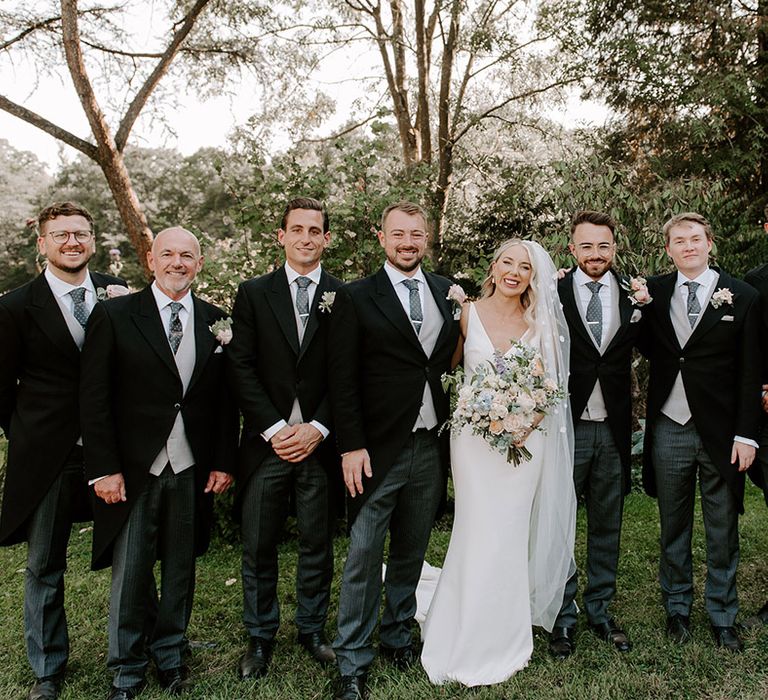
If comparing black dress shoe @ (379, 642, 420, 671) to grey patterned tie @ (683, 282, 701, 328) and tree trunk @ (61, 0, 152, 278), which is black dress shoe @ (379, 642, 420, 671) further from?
tree trunk @ (61, 0, 152, 278)

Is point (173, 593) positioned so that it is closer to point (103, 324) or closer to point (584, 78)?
point (103, 324)

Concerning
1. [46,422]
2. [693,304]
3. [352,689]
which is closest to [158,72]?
[46,422]

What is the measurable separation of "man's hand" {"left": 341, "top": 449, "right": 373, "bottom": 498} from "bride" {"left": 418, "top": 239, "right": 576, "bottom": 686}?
0.50 metres

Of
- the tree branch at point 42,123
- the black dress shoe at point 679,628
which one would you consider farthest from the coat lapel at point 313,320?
the tree branch at point 42,123

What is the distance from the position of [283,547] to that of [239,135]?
27.6ft

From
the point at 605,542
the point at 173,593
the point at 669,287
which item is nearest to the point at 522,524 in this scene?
the point at 605,542

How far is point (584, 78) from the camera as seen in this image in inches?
467

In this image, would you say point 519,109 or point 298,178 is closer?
point 298,178

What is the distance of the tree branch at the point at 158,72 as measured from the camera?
9930mm

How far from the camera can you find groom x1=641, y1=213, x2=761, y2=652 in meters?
4.00

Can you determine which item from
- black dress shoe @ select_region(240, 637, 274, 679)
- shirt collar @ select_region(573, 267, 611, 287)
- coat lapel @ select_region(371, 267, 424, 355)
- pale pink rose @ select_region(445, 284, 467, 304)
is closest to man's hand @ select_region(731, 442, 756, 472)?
shirt collar @ select_region(573, 267, 611, 287)

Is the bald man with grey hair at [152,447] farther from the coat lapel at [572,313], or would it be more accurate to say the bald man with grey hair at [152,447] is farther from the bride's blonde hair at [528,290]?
the coat lapel at [572,313]

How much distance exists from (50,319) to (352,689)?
7.95 feet

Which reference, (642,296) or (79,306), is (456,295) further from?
(79,306)
